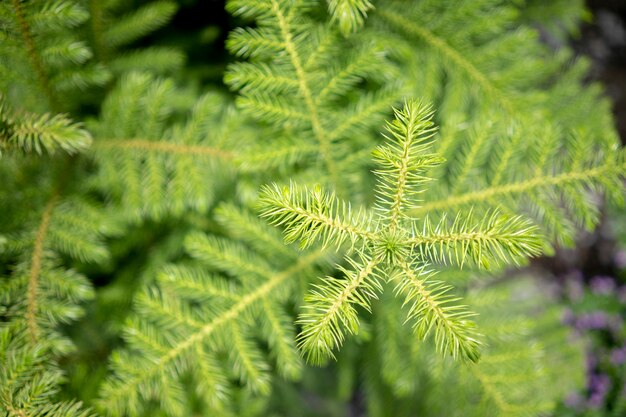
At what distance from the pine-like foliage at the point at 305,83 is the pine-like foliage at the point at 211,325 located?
0.63 ft

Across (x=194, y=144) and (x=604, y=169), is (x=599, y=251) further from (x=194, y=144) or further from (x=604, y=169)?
(x=194, y=144)

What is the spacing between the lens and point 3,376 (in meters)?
0.76

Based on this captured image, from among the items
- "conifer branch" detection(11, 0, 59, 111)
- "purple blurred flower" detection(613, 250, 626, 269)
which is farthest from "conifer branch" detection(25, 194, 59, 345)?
"purple blurred flower" detection(613, 250, 626, 269)

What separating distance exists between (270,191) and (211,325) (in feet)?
1.27

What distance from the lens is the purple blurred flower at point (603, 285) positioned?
2160 mm

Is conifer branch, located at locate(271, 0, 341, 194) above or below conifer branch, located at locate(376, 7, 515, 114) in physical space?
below

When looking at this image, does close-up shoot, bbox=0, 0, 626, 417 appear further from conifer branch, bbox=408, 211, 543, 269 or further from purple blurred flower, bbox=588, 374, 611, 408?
purple blurred flower, bbox=588, 374, 611, 408

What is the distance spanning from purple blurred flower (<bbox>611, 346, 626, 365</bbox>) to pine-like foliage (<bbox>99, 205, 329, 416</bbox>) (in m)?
1.75

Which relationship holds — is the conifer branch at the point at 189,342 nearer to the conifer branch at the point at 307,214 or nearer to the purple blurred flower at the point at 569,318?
the conifer branch at the point at 307,214

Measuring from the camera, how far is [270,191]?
62cm

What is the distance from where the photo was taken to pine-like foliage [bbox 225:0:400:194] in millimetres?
784

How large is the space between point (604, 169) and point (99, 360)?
1.27 m

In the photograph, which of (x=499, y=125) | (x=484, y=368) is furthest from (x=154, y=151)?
(x=484, y=368)

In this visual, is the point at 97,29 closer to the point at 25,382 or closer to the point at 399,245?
the point at 25,382
